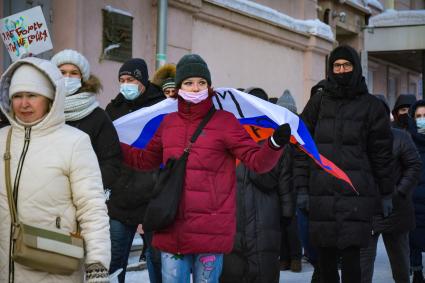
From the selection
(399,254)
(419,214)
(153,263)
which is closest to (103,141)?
(153,263)

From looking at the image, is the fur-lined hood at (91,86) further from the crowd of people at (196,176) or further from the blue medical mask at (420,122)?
the blue medical mask at (420,122)

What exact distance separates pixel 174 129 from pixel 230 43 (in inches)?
323

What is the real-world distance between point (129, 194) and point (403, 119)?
385cm

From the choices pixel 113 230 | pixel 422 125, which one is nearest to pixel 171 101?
pixel 113 230

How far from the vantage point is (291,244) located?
8570 mm

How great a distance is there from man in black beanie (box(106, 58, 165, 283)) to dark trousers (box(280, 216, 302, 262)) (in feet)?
9.96

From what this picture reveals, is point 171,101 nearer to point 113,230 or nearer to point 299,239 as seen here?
point 113,230

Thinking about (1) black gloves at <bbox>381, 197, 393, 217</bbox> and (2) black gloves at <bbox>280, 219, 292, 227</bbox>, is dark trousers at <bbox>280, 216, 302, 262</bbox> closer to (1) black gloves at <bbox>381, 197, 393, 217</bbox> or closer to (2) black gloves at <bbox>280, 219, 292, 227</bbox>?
(2) black gloves at <bbox>280, 219, 292, 227</bbox>

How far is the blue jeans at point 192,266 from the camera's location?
4.42 meters

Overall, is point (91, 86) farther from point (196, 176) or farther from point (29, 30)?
point (29, 30)

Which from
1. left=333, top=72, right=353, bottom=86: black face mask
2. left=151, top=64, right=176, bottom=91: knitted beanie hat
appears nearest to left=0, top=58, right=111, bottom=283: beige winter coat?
left=333, top=72, right=353, bottom=86: black face mask

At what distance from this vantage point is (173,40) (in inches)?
422

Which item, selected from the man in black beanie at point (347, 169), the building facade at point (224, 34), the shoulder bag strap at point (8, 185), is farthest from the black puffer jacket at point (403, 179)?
the shoulder bag strap at point (8, 185)

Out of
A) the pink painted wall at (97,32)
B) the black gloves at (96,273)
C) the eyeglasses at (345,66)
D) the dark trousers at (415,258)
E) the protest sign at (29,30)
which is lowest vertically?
the dark trousers at (415,258)
